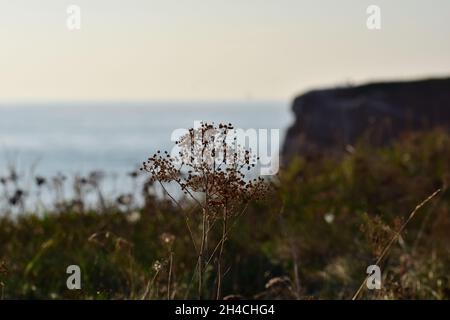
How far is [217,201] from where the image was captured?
3078 mm

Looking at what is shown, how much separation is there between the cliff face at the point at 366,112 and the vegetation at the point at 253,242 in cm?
390

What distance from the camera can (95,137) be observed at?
24.0 meters

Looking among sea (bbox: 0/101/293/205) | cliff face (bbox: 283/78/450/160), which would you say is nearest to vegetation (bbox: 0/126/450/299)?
sea (bbox: 0/101/293/205)

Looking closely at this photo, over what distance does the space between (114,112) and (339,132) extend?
123 feet

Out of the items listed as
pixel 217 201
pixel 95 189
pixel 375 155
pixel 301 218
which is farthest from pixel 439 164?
pixel 217 201

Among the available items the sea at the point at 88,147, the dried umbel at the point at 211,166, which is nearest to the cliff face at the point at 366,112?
→ the sea at the point at 88,147

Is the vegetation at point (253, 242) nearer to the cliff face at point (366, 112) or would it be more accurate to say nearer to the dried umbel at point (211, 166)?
the dried umbel at point (211, 166)

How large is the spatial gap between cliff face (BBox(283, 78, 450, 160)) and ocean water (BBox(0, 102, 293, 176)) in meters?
1.13

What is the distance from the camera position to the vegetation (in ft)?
17.1

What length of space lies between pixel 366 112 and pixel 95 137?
41.1 ft

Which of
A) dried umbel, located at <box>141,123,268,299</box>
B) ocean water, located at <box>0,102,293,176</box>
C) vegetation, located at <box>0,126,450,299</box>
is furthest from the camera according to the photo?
ocean water, located at <box>0,102,293,176</box>

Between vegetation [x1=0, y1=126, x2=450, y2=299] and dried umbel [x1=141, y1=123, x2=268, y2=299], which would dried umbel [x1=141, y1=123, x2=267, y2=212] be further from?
vegetation [x1=0, y1=126, x2=450, y2=299]

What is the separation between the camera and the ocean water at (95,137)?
32.0 ft

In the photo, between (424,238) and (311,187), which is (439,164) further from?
(424,238)
